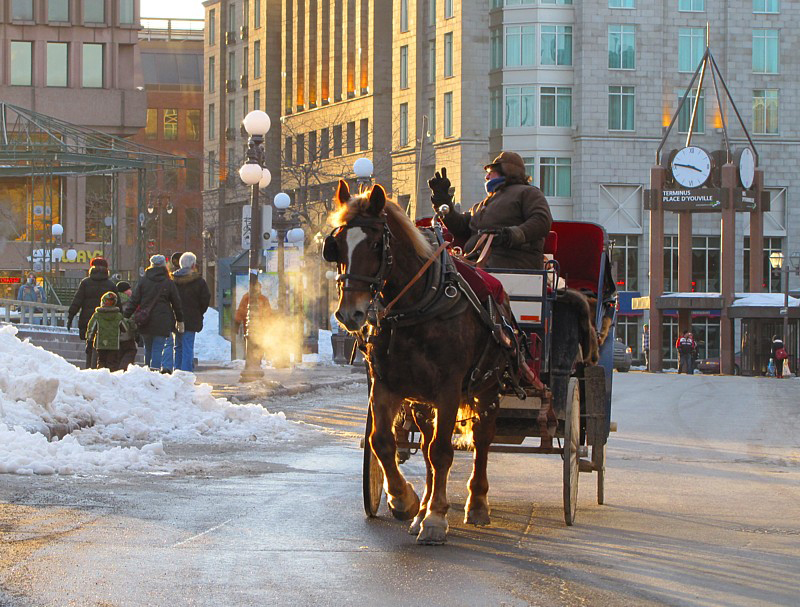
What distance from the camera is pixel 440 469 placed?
9.41 metres

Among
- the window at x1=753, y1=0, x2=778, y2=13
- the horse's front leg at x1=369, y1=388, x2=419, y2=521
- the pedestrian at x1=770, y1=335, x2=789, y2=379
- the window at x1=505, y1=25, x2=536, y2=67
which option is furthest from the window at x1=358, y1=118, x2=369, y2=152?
the horse's front leg at x1=369, y1=388, x2=419, y2=521

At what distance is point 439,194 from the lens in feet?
36.2

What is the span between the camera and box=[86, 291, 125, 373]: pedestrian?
23.3 m

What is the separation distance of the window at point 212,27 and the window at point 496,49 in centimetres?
3649

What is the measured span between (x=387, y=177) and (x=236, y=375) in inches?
2040

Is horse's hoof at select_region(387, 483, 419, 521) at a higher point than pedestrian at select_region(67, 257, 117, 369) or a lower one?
lower

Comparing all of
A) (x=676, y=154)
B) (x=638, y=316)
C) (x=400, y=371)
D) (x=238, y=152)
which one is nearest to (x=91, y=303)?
(x=400, y=371)

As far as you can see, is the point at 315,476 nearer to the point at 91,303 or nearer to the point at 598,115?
the point at 91,303

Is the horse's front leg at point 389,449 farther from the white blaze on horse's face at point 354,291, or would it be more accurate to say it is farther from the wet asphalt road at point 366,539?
the white blaze on horse's face at point 354,291

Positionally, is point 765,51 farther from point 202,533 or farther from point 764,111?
point 202,533

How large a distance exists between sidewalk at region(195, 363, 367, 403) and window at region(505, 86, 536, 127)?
3967 centimetres

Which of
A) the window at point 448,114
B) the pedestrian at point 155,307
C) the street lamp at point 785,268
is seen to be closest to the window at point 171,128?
the window at point 448,114

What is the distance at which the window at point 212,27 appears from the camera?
364ft

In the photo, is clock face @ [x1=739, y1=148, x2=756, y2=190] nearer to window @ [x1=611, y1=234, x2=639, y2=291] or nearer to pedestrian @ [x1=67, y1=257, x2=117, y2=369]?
window @ [x1=611, y1=234, x2=639, y2=291]
